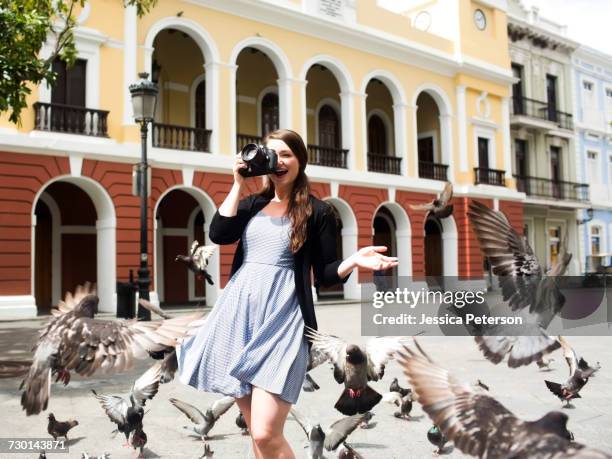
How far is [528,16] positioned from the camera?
90.8 ft

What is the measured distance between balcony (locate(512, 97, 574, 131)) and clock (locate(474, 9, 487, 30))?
3.92 metres

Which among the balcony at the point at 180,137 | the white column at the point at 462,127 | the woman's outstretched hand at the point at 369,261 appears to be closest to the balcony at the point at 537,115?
the white column at the point at 462,127

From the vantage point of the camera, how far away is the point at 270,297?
239cm

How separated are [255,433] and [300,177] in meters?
1.03

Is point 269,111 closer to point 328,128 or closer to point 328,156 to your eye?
point 328,128

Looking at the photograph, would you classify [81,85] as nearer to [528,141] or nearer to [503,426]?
[503,426]

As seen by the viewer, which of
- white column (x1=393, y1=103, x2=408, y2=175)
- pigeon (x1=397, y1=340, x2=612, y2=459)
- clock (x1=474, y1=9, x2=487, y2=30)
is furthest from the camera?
clock (x1=474, y1=9, x2=487, y2=30)

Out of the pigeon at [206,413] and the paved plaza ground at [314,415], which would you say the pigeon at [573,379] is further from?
the pigeon at [206,413]

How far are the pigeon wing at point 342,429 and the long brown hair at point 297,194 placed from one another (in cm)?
101

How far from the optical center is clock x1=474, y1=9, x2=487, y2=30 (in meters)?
23.5

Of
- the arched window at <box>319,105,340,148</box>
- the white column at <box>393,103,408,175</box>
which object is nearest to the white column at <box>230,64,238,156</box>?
the arched window at <box>319,105,340,148</box>

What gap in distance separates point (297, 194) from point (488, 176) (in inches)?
851

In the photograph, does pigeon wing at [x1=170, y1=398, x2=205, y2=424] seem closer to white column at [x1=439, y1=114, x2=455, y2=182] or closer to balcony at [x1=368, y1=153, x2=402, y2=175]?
balcony at [x1=368, y1=153, x2=402, y2=175]

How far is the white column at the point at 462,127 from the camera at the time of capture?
877 inches
